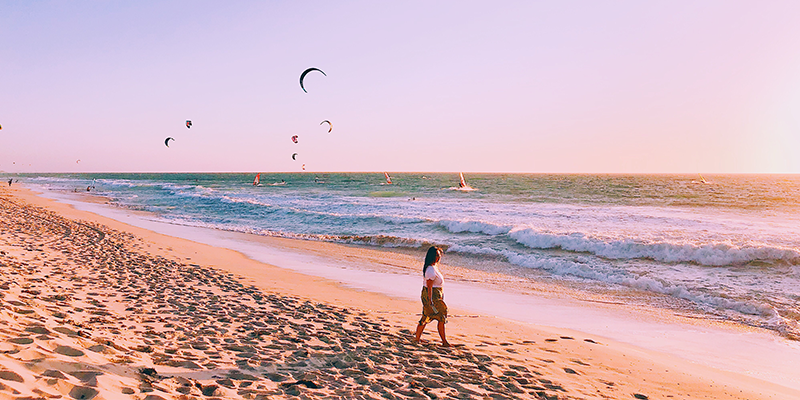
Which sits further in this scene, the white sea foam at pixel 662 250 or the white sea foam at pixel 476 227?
the white sea foam at pixel 476 227

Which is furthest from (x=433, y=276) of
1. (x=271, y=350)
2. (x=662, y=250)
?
(x=662, y=250)

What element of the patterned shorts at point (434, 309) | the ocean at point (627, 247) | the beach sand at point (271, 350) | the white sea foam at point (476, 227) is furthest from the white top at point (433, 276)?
the white sea foam at point (476, 227)

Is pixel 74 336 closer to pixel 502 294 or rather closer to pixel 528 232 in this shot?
pixel 502 294

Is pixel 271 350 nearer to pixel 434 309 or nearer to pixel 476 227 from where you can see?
pixel 434 309

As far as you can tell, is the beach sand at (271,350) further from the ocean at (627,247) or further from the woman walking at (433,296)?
the ocean at (627,247)

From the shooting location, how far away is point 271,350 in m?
5.41

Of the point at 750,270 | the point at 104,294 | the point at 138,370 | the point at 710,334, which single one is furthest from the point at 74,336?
the point at 750,270

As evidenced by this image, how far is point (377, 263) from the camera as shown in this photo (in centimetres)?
1487

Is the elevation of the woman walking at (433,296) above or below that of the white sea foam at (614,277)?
above

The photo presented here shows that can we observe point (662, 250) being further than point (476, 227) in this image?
No

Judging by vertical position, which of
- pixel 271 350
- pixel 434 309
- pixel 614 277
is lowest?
pixel 614 277

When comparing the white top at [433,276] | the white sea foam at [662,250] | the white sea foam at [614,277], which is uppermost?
the white top at [433,276]

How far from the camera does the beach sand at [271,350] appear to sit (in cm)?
396

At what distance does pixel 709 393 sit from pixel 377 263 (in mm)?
10546
